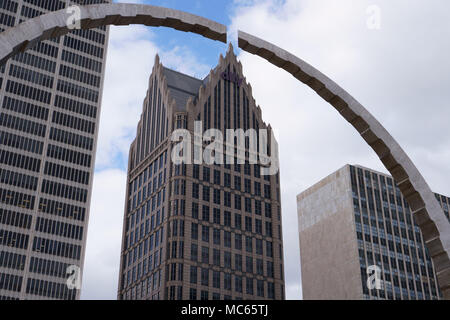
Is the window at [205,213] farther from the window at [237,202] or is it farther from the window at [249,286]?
the window at [249,286]

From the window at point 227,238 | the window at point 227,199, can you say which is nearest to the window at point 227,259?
the window at point 227,238

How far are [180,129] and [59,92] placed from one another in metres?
38.5

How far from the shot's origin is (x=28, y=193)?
135 metres

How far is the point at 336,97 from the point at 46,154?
130663 mm

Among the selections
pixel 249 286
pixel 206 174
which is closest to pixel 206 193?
pixel 206 174

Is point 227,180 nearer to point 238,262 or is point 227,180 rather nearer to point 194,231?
point 194,231

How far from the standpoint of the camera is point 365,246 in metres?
181

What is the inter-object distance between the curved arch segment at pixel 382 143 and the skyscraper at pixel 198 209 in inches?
5210

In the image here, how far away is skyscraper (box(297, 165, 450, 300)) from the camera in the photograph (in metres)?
178

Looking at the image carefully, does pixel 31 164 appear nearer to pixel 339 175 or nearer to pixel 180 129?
pixel 180 129

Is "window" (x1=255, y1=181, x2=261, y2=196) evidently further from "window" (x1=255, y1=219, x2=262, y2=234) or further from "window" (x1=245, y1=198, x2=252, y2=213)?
"window" (x1=255, y1=219, x2=262, y2=234)

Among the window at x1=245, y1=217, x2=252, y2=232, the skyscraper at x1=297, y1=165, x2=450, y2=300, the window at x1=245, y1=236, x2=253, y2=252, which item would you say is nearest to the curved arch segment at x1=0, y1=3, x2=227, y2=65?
the window at x1=245, y1=236, x2=253, y2=252

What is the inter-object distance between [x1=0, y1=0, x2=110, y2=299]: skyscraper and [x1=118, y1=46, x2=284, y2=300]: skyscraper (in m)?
28.8
